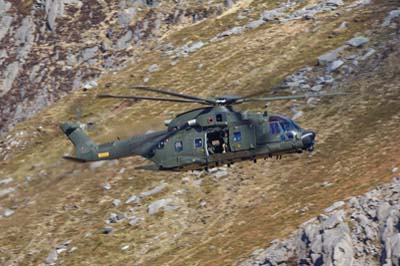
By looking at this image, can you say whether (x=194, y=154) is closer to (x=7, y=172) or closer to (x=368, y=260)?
(x=368, y=260)

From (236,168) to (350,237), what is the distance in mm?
17495

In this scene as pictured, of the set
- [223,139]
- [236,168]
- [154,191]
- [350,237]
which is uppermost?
[223,139]

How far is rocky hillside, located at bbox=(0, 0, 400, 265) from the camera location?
47.8 m

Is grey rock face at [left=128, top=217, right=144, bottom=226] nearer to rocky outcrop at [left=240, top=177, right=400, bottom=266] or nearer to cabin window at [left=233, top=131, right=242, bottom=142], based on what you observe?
rocky outcrop at [left=240, top=177, right=400, bottom=266]

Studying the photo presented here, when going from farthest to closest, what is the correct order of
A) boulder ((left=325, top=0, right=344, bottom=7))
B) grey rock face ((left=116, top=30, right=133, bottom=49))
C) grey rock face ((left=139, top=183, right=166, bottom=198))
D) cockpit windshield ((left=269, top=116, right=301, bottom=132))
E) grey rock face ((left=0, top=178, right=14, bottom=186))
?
1. grey rock face ((left=116, top=30, right=133, bottom=49))
2. boulder ((left=325, top=0, right=344, bottom=7))
3. grey rock face ((left=0, top=178, right=14, bottom=186))
4. grey rock face ((left=139, top=183, right=166, bottom=198))
5. cockpit windshield ((left=269, top=116, right=301, bottom=132))

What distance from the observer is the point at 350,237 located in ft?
141

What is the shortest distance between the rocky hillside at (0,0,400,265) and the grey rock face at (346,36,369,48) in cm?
16

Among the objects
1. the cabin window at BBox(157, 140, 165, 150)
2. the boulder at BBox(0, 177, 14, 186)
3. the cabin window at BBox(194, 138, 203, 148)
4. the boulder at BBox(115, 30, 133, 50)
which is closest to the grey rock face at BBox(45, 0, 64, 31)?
the boulder at BBox(115, 30, 133, 50)

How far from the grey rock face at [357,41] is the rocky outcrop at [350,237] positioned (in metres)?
29.2

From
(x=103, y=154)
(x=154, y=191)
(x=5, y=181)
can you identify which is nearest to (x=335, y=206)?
(x=103, y=154)

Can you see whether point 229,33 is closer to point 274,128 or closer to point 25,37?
point 25,37

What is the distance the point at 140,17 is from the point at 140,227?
52705 millimetres

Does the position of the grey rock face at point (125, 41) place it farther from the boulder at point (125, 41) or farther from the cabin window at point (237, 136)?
the cabin window at point (237, 136)

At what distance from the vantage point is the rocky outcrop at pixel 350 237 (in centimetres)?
4209
